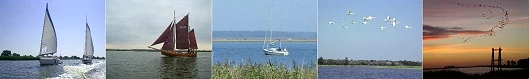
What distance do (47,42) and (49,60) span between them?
12.7 inches

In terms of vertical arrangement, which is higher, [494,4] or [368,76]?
[494,4]

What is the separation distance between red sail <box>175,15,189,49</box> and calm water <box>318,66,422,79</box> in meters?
2.20

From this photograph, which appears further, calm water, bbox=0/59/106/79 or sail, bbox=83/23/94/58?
sail, bbox=83/23/94/58

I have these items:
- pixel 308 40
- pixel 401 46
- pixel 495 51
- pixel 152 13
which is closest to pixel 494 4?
pixel 495 51

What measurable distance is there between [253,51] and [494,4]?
404 cm

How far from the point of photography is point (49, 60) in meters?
13.6

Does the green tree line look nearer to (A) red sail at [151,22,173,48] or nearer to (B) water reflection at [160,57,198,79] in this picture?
(B) water reflection at [160,57,198,79]

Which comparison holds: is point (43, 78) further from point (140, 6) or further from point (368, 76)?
point (368, 76)

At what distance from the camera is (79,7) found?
44.5 ft

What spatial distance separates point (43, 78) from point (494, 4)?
738 cm

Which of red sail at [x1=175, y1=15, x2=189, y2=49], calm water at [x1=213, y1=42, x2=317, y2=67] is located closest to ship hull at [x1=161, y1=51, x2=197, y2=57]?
red sail at [x1=175, y1=15, x2=189, y2=49]

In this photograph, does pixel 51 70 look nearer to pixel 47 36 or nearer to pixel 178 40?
pixel 47 36

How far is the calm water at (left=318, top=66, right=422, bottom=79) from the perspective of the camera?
545 inches

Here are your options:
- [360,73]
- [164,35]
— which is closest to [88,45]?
[164,35]
